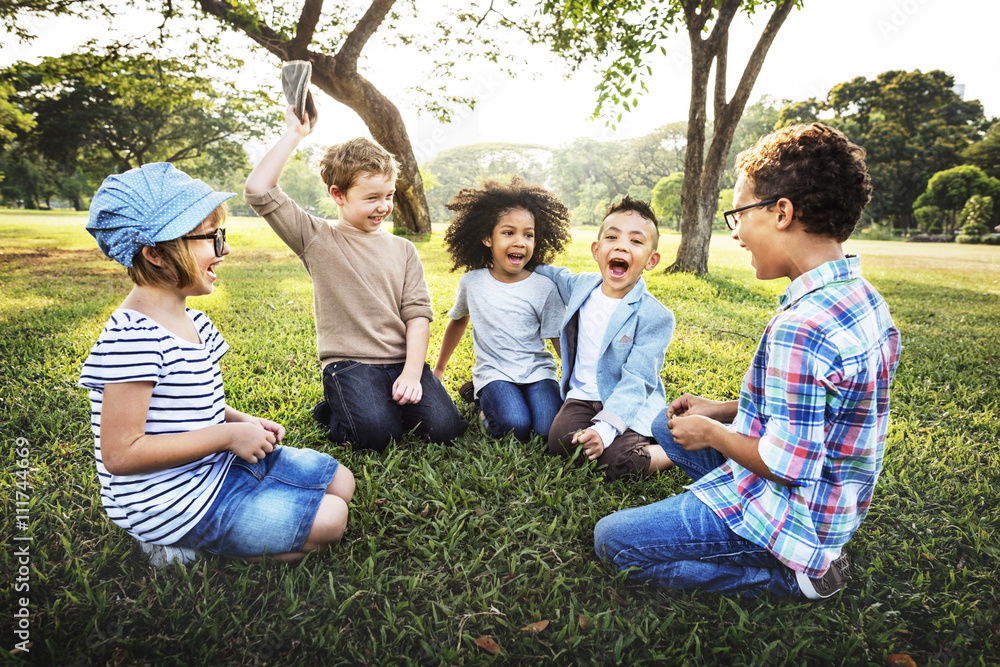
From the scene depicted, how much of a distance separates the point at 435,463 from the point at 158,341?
1417 mm

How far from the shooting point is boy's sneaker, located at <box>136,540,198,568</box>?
183 centimetres

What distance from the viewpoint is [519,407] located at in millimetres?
2994

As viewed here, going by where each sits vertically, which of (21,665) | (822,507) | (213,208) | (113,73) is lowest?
(21,665)

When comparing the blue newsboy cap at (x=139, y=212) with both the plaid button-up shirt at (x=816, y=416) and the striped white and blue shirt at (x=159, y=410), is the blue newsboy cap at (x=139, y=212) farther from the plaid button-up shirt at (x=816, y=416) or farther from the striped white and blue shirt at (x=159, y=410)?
the plaid button-up shirt at (x=816, y=416)

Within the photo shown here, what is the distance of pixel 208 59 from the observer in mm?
12789

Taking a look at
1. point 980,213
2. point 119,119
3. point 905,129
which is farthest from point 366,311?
point 905,129

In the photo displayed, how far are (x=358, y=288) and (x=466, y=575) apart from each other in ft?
5.18

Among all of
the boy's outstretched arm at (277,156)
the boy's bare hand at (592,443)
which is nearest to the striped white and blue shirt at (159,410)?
the boy's outstretched arm at (277,156)

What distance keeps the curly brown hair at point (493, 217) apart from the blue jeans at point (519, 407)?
2.63 ft

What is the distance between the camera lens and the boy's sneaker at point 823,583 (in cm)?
176

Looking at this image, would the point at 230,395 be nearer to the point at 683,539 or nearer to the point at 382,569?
the point at 382,569

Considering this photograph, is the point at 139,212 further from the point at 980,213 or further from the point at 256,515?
the point at 980,213

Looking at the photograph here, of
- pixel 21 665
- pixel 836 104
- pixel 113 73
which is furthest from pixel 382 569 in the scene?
pixel 836 104

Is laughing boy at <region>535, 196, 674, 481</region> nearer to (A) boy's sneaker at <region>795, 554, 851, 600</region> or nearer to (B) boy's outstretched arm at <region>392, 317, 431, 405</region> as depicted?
(B) boy's outstretched arm at <region>392, 317, 431, 405</region>
